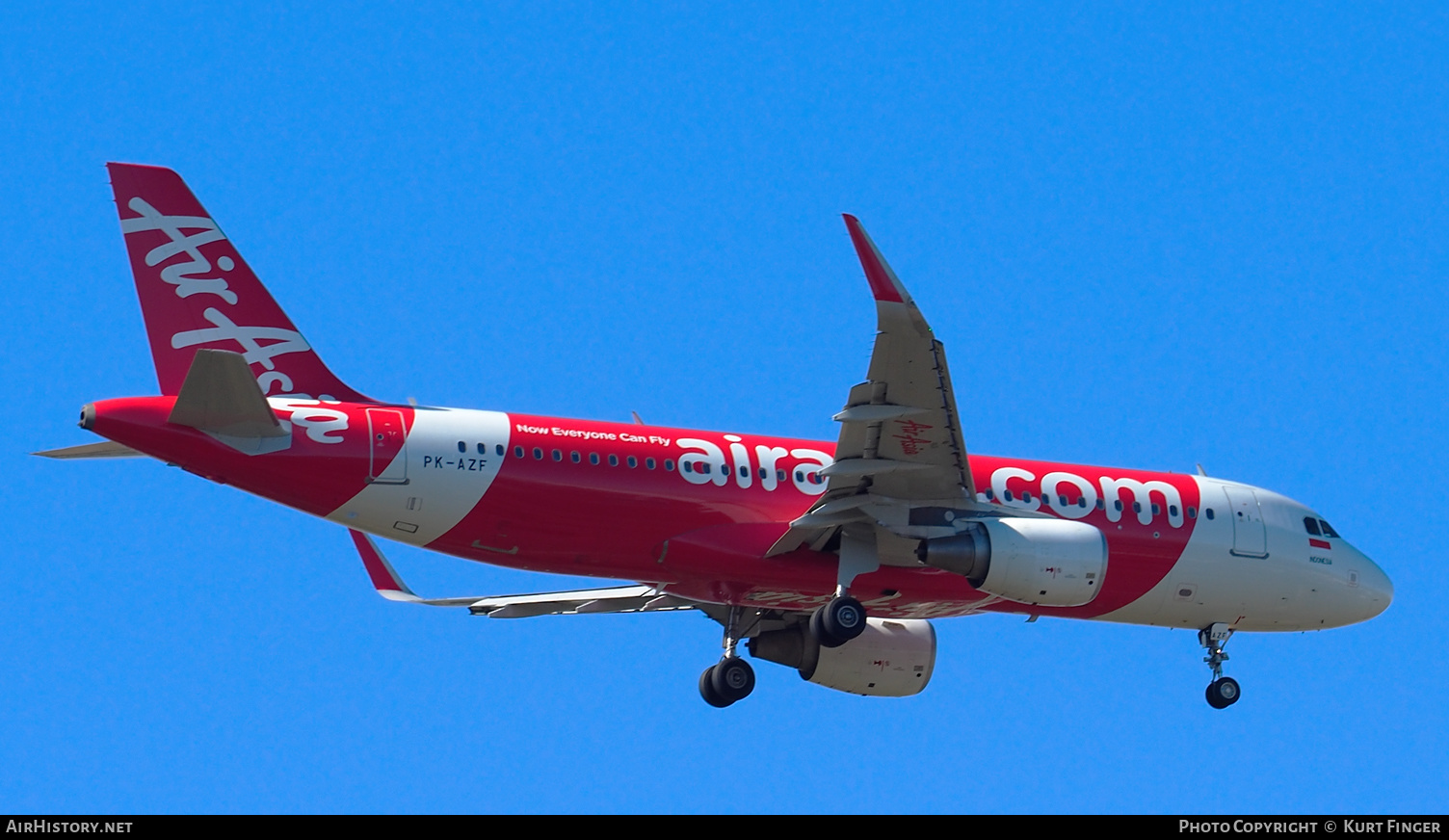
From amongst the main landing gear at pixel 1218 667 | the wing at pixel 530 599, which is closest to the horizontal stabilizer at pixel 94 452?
the wing at pixel 530 599

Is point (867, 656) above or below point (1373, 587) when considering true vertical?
below

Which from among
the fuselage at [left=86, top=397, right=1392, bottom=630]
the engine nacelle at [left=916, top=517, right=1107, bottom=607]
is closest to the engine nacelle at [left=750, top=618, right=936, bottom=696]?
the fuselage at [left=86, top=397, right=1392, bottom=630]

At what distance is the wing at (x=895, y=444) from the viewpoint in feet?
75.6

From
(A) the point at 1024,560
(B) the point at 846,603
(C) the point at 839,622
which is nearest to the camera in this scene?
(A) the point at 1024,560

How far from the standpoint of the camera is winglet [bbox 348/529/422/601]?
30766mm

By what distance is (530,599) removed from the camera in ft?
103

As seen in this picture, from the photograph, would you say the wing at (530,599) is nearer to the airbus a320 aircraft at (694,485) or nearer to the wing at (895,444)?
the airbus a320 aircraft at (694,485)

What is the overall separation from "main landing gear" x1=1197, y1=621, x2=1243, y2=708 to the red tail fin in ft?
47.9

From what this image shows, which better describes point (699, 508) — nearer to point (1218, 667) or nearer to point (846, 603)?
point (846, 603)

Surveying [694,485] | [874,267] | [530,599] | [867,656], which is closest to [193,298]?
[694,485]

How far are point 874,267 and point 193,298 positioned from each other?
991 centimetres

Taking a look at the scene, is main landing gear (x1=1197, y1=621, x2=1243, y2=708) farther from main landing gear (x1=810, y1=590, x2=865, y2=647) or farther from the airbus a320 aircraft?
main landing gear (x1=810, y1=590, x2=865, y2=647)
